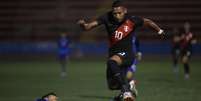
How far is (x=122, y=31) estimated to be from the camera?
36.3ft

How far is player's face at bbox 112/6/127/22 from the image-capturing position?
35.3 ft

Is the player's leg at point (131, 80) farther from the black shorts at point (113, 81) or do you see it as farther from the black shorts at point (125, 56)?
the black shorts at point (113, 81)

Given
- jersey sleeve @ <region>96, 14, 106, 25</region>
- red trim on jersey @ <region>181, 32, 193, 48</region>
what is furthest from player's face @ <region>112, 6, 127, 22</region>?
red trim on jersey @ <region>181, 32, 193, 48</region>

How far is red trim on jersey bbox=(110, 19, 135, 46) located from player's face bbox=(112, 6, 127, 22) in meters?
0.17

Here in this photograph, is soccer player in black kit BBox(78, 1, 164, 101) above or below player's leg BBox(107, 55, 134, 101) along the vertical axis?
above

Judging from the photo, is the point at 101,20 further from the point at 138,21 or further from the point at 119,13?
the point at 138,21

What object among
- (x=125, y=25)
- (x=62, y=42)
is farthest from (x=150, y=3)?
(x=125, y=25)

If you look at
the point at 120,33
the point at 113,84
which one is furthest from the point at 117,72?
the point at 120,33

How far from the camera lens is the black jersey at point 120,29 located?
11.0 metres

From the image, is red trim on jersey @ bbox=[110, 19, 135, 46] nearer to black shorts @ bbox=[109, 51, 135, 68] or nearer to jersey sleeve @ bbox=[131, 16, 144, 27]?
jersey sleeve @ bbox=[131, 16, 144, 27]

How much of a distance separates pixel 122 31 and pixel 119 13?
454 millimetres

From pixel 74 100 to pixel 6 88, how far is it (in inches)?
197

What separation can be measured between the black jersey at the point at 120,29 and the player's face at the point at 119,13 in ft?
0.34

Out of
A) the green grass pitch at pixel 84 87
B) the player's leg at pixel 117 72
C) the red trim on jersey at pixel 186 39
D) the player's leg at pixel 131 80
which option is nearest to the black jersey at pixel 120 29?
the player's leg at pixel 117 72
